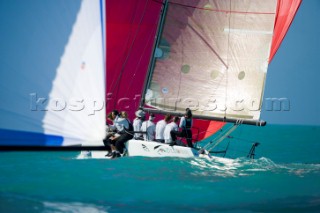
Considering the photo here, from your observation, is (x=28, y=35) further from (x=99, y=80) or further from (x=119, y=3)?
(x=119, y=3)

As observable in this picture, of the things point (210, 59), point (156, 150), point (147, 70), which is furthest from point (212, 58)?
point (156, 150)

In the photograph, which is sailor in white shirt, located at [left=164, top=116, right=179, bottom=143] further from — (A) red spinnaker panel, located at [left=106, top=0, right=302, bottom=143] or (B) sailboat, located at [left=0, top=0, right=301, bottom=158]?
(A) red spinnaker panel, located at [left=106, top=0, right=302, bottom=143]

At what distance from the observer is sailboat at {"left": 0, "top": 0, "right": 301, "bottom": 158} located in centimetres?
583

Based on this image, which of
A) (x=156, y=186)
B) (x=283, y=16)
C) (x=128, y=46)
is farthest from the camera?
(x=128, y=46)

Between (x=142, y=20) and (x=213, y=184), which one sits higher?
(x=142, y=20)

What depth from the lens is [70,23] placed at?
233 inches

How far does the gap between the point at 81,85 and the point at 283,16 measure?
12240mm

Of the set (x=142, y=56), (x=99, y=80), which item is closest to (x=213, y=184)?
(x=99, y=80)

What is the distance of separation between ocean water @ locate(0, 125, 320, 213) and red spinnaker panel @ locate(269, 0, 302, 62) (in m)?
3.98

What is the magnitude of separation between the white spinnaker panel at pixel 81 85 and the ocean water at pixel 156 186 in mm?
3013

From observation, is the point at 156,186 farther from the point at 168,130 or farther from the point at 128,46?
the point at 128,46

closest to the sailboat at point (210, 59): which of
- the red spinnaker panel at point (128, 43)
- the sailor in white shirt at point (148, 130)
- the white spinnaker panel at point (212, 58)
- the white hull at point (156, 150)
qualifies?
the white spinnaker panel at point (212, 58)

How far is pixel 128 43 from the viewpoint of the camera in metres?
19.4

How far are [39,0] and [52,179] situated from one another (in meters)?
6.19
